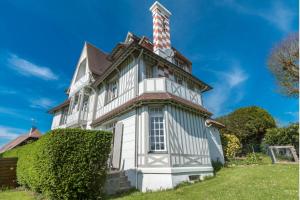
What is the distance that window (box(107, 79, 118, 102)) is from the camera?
11055mm

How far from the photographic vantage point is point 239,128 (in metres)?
21.1

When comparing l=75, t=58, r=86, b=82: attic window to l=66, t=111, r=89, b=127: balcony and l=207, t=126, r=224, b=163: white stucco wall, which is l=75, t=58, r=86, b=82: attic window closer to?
l=66, t=111, r=89, b=127: balcony

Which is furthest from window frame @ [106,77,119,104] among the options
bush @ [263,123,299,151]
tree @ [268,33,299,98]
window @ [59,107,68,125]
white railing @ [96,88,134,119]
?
tree @ [268,33,299,98]

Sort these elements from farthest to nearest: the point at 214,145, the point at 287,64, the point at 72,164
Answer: the point at 287,64, the point at 214,145, the point at 72,164

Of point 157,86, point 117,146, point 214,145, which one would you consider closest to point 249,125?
point 214,145

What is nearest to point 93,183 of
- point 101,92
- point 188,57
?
point 101,92

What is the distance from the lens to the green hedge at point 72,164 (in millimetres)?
5121

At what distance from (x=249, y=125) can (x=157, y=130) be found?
55.7ft

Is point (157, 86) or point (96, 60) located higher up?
point (96, 60)

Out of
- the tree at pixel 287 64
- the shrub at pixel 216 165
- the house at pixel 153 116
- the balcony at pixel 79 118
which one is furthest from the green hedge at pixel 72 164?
the tree at pixel 287 64

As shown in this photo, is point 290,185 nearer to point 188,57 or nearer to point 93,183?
point 93,183

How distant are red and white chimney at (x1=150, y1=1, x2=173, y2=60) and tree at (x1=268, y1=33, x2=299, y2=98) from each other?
1011 cm

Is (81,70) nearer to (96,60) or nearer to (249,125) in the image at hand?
(96,60)

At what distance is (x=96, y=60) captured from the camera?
14.8 m
